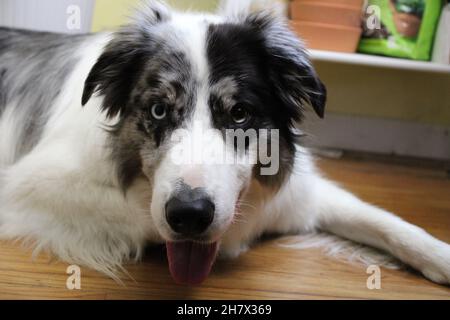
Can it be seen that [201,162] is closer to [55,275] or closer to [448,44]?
[55,275]

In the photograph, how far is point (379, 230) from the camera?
166 centimetres

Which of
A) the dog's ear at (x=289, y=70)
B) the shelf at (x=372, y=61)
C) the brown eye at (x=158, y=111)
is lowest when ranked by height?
the brown eye at (x=158, y=111)

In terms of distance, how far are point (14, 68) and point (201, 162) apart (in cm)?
120

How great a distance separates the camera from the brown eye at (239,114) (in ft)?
4.32

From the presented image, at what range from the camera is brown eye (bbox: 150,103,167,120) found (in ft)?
4.32

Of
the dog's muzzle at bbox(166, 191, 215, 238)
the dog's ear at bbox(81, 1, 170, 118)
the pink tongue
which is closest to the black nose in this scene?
the dog's muzzle at bbox(166, 191, 215, 238)

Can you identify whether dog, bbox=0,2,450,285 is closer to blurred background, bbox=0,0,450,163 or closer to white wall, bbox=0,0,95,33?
blurred background, bbox=0,0,450,163

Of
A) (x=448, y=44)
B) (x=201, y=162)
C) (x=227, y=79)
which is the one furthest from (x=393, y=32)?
(x=201, y=162)

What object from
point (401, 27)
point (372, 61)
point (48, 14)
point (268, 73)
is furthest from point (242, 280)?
point (48, 14)

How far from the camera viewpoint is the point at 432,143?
303cm

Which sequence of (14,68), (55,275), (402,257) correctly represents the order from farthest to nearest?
(14,68), (402,257), (55,275)

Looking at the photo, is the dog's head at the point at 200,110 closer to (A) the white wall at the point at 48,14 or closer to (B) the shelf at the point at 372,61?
(B) the shelf at the point at 372,61

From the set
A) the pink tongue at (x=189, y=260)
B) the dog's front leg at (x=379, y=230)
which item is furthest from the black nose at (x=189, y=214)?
the dog's front leg at (x=379, y=230)
